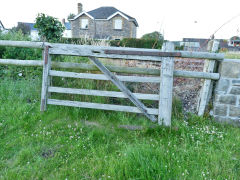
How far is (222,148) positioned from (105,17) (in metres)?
29.8

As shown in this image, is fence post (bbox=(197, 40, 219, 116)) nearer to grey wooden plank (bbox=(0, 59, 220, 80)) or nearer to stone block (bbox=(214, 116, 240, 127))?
grey wooden plank (bbox=(0, 59, 220, 80))

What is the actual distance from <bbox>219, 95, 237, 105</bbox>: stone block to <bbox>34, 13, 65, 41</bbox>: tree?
4.31 meters

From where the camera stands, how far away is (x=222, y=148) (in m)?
2.62

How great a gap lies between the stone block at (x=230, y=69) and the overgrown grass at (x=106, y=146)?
91 centimetres

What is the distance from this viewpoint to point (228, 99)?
3.42 meters

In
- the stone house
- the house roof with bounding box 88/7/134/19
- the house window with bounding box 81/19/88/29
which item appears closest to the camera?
the stone house

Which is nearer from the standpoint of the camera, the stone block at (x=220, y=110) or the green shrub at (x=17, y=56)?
the stone block at (x=220, y=110)

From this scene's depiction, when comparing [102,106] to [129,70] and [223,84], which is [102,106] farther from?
[223,84]

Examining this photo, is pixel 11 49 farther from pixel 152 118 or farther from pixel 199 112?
pixel 199 112

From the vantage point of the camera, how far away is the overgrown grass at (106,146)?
2.17 metres

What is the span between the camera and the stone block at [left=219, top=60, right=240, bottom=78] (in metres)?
3.32

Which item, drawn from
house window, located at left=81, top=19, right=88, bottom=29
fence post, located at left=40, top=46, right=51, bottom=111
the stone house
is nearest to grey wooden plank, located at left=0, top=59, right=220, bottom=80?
fence post, located at left=40, top=46, right=51, bottom=111

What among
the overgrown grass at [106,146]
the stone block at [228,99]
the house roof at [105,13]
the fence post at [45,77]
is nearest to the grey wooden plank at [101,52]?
the fence post at [45,77]

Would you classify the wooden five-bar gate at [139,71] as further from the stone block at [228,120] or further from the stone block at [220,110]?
the stone block at [228,120]
